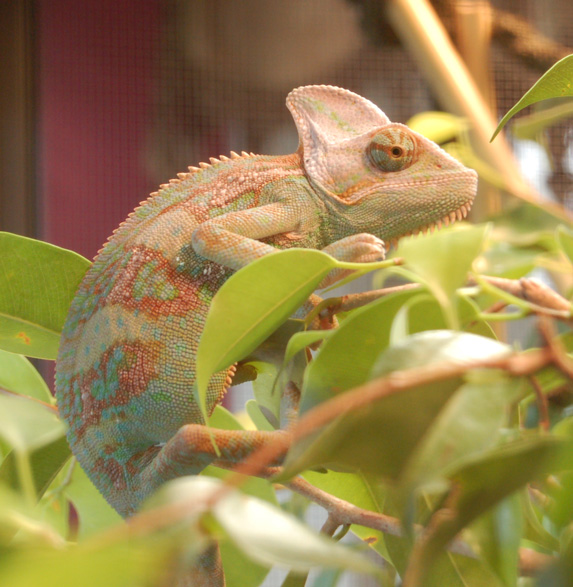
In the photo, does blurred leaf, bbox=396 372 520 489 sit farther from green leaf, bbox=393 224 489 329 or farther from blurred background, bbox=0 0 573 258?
blurred background, bbox=0 0 573 258

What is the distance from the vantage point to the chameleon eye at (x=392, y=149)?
82 cm

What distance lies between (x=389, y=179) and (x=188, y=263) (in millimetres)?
291

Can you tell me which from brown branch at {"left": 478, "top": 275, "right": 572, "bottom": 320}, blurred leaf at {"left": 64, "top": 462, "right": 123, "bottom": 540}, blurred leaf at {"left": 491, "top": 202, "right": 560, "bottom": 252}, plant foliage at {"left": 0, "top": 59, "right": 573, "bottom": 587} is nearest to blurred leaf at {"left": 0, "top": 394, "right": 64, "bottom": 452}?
plant foliage at {"left": 0, "top": 59, "right": 573, "bottom": 587}

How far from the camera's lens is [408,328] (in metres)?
0.45

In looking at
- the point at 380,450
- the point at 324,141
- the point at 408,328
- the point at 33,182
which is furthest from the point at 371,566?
the point at 33,182

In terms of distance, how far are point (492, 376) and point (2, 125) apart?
247 cm

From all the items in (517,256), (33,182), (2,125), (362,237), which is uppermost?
(362,237)

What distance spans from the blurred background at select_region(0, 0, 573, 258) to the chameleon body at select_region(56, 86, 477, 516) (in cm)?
153

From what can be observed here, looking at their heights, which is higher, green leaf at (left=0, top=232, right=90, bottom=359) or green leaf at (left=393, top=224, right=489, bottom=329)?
green leaf at (left=393, top=224, right=489, bottom=329)

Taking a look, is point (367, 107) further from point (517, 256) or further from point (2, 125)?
point (2, 125)

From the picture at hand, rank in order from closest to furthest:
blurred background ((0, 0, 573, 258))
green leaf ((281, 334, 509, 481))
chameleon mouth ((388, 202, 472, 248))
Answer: green leaf ((281, 334, 509, 481)) → chameleon mouth ((388, 202, 472, 248)) → blurred background ((0, 0, 573, 258))

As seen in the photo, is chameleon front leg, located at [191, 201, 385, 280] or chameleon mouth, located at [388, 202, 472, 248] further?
chameleon mouth, located at [388, 202, 472, 248]

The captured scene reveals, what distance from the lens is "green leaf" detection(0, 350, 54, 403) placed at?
0.86 m

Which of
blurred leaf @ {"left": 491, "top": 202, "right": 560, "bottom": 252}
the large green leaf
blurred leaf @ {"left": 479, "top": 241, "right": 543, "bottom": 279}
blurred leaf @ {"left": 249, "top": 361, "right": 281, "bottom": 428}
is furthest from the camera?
blurred leaf @ {"left": 491, "top": 202, "right": 560, "bottom": 252}
